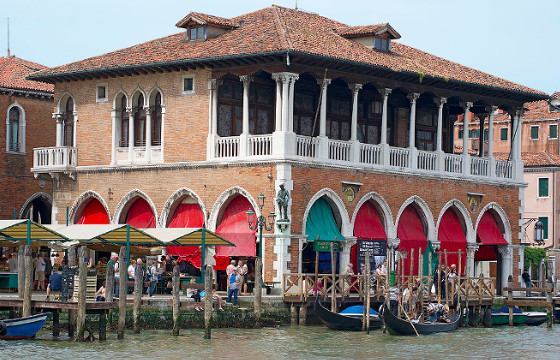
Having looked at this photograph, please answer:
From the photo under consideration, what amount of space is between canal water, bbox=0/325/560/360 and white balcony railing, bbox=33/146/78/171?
410 inches

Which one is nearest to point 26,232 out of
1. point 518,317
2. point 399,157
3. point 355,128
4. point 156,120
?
point 156,120

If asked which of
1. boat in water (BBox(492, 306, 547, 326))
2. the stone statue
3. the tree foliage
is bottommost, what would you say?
boat in water (BBox(492, 306, 547, 326))

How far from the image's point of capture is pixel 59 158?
39.6m

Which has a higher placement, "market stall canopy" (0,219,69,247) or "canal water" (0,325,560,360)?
"market stall canopy" (0,219,69,247)

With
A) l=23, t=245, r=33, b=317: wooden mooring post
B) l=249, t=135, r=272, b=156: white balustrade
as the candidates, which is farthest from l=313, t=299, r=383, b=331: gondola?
l=23, t=245, r=33, b=317: wooden mooring post

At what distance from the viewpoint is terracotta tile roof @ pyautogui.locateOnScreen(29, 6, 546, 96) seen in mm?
35344

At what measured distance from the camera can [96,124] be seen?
3900 cm

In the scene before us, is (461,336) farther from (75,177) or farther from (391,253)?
(75,177)

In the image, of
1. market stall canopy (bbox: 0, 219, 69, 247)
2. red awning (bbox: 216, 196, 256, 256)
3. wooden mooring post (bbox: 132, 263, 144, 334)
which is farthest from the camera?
red awning (bbox: 216, 196, 256, 256)

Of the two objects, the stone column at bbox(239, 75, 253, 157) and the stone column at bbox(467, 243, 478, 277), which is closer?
the stone column at bbox(239, 75, 253, 157)

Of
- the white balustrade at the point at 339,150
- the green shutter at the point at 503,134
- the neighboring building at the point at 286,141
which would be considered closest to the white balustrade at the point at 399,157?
the neighboring building at the point at 286,141

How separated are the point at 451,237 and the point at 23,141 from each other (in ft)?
48.7

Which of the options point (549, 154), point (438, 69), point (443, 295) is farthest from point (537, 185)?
point (443, 295)

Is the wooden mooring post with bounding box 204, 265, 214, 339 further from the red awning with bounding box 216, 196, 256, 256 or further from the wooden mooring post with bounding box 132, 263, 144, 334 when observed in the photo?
the red awning with bounding box 216, 196, 256, 256
